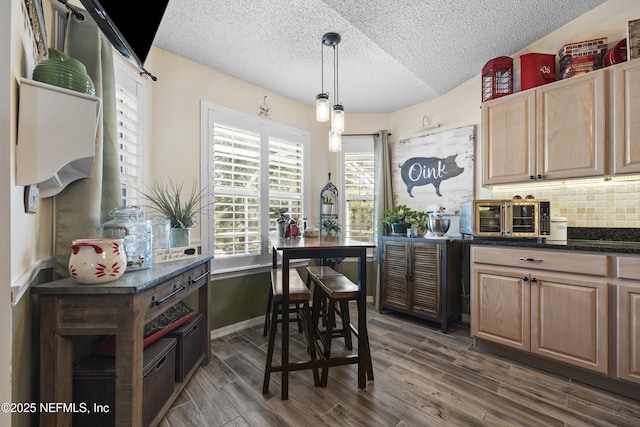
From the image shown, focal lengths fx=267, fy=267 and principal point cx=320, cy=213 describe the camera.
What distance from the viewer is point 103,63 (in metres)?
1.59

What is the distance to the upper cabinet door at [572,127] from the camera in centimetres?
189

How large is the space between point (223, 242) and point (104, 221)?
1193mm

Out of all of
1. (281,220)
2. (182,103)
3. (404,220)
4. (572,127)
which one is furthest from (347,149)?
(572,127)

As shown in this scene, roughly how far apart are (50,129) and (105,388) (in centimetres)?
117

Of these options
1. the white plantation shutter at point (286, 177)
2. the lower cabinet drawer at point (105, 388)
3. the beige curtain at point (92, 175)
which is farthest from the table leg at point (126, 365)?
the white plantation shutter at point (286, 177)

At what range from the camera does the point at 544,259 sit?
197 cm

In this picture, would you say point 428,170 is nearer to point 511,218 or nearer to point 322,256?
point 511,218

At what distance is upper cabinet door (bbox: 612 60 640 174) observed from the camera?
5.74 feet

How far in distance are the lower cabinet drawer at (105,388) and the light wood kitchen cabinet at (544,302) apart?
2.39 metres

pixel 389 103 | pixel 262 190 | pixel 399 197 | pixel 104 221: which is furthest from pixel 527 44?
pixel 104 221

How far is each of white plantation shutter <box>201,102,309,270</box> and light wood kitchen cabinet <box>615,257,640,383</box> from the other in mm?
2830

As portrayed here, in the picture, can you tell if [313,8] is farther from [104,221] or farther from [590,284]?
[590,284]

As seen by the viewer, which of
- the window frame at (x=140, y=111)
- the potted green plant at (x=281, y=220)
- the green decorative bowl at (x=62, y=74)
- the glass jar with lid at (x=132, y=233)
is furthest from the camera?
the potted green plant at (x=281, y=220)

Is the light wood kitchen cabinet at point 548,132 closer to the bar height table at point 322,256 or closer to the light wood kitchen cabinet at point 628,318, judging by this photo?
the light wood kitchen cabinet at point 628,318
